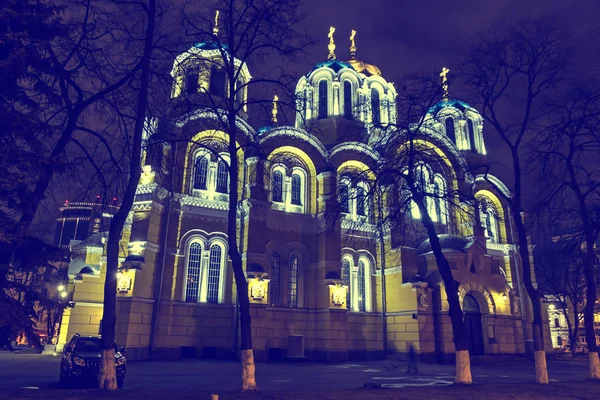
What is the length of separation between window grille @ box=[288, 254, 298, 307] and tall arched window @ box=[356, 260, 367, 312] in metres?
4.15

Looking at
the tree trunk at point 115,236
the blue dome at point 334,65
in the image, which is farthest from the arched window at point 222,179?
the tree trunk at point 115,236

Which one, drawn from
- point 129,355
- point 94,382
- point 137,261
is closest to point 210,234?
point 137,261

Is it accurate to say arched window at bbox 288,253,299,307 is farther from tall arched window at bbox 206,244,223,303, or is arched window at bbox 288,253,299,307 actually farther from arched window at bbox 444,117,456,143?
arched window at bbox 444,117,456,143

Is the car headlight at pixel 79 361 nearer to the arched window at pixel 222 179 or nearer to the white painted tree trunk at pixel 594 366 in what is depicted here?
the arched window at pixel 222 179

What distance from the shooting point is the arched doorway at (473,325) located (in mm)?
27109

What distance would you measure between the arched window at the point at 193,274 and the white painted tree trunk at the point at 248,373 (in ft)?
41.9

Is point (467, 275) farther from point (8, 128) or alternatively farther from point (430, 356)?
point (8, 128)

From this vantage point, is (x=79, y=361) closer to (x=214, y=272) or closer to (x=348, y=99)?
(x=214, y=272)

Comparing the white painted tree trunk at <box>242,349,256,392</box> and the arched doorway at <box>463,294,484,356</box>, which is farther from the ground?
the arched doorway at <box>463,294,484,356</box>

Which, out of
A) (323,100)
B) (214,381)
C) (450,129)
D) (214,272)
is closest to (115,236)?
(214,381)

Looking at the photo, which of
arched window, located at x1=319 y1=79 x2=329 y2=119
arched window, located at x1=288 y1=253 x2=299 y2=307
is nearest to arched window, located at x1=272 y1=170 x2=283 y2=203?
arched window, located at x1=288 y1=253 x2=299 y2=307

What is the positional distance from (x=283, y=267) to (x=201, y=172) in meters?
7.09

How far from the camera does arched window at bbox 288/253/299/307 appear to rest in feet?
84.6

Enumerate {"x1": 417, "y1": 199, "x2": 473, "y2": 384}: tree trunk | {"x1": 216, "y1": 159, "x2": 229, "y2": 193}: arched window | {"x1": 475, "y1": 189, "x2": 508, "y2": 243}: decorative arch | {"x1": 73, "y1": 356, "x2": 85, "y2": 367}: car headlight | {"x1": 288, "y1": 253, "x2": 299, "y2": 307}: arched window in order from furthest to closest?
1. {"x1": 475, "y1": 189, "x2": 508, "y2": 243}: decorative arch
2. {"x1": 216, "y1": 159, "x2": 229, "y2": 193}: arched window
3. {"x1": 288, "y1": 253, "x2": 299, "y2": 307}: arched window
4. {"x1": 417, "y1": 199, "x2": 473, "y2": 384}: tree trunk
5. {"x1": 73, "y1": 356, "x2": 85, "y2": 367}: car headlight
